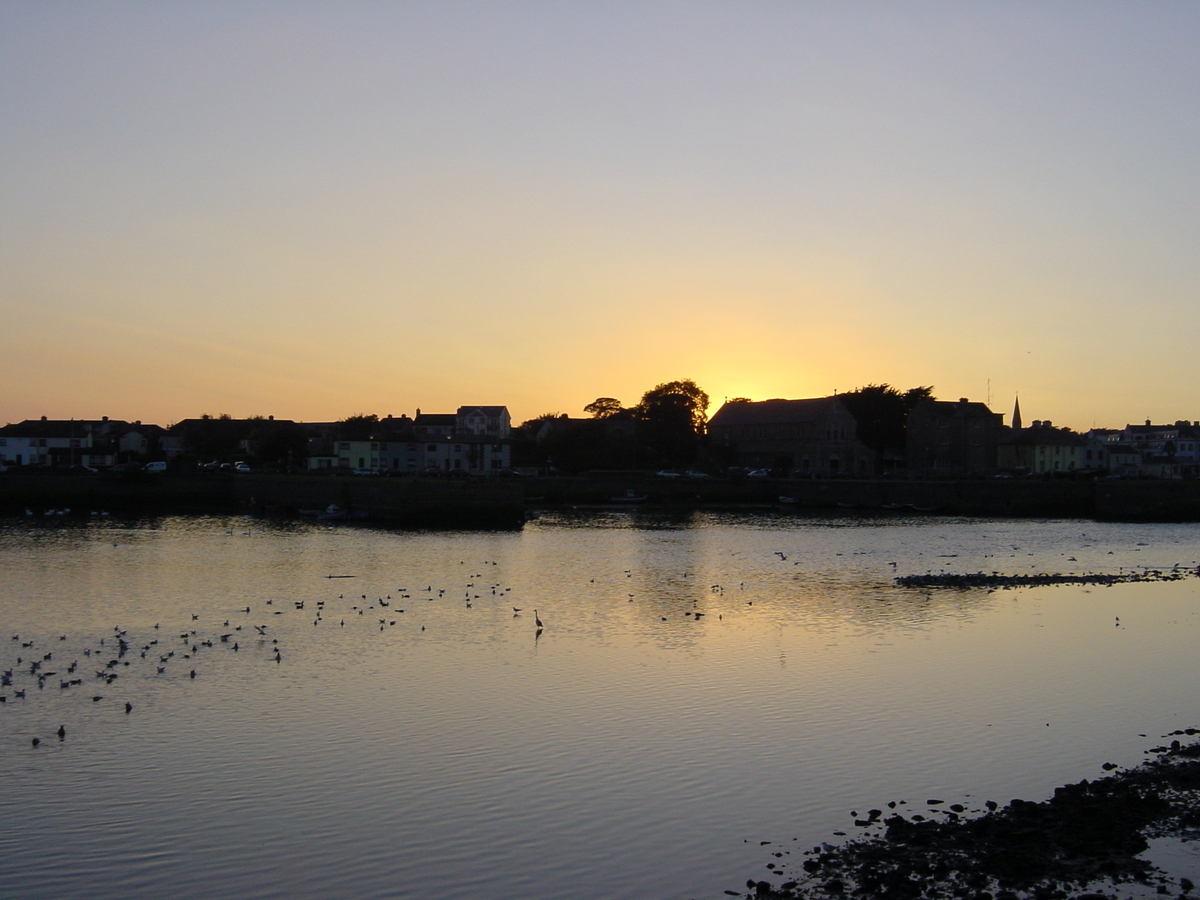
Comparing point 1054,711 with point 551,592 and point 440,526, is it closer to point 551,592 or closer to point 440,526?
point 551,592

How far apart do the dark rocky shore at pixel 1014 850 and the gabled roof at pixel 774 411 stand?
11875cm

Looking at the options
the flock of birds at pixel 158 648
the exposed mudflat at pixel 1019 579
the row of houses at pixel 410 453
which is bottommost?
the flock of birds at pixel 158 648

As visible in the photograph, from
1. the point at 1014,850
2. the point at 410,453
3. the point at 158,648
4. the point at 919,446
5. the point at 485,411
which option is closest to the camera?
the point at 1014,850

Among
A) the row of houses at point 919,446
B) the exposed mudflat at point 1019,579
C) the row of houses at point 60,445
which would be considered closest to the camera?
the exposed mudflat at point 1019,579

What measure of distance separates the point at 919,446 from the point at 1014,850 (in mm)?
124179

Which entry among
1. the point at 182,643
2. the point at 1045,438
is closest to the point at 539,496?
the point at 1045,438

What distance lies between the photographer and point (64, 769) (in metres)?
19.4

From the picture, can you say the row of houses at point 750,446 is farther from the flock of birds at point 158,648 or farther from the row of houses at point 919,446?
the flock of birds at point 158,648

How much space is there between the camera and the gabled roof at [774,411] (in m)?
135

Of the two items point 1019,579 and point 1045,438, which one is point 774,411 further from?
point 1019,579

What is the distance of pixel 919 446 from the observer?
5281 inches

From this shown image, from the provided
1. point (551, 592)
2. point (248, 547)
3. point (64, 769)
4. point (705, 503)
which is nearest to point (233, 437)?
point (705, 503)

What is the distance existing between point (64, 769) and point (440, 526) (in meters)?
61.9

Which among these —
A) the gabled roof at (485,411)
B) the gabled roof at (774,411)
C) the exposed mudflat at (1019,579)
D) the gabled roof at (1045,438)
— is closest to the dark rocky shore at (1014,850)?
the exposed mudflat at (1019,579)
